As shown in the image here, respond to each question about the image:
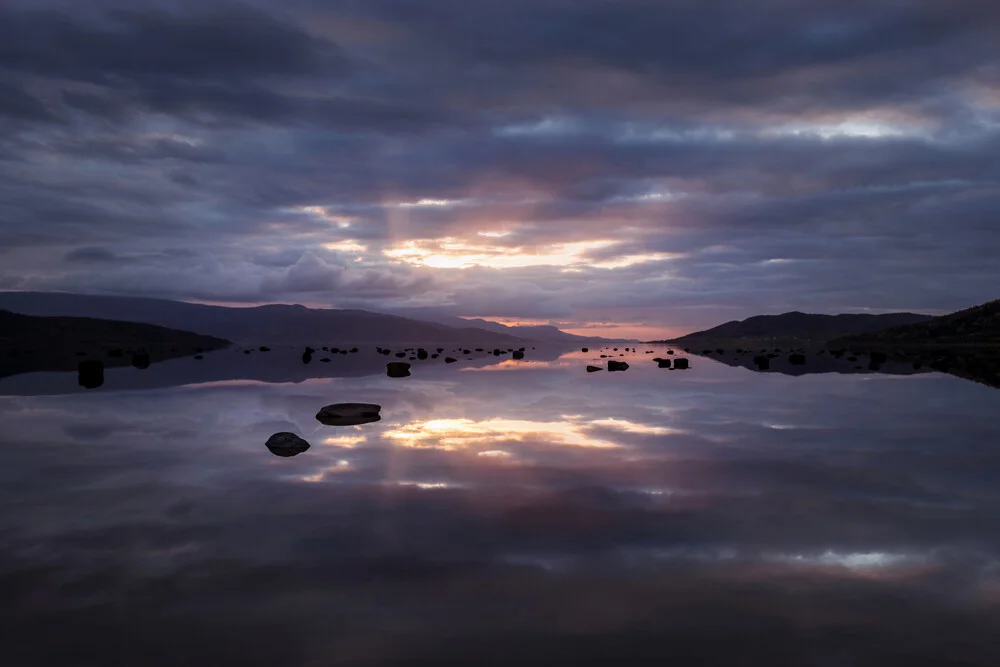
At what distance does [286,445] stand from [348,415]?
477cm

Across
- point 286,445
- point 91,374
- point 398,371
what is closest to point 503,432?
point 286,445

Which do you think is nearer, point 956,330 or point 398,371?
point 398,371

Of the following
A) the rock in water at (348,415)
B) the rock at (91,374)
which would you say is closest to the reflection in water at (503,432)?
the rock in water at (348,415)

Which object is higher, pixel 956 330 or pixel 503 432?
pixel 956 330

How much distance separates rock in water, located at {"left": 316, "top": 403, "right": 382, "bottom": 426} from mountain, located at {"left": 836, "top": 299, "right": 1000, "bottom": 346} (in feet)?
507

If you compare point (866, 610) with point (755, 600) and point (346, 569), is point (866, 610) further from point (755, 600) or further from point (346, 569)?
point (346, 569)

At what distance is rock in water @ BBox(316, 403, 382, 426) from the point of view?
18.8m

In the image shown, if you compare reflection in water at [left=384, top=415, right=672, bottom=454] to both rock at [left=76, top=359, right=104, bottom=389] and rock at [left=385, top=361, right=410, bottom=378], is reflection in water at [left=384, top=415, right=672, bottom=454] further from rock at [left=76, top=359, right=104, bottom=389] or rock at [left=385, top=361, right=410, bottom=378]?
rock at [left=76, top=359, right=104, bottom=389]

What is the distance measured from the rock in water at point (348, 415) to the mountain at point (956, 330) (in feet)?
507

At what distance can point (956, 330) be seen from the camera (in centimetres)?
15412

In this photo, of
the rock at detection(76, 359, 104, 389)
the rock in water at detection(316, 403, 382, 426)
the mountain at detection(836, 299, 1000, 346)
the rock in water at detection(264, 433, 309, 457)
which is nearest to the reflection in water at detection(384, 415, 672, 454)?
the rock in water at detection(316, 403, 382, 426)

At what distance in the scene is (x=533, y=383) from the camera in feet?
116

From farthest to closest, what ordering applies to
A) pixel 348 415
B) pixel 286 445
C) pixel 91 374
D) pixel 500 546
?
pixel 91 374
pixel 348 415
pixel 286 445
pixel 500 546

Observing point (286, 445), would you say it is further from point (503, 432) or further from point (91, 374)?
point (91, 374)
